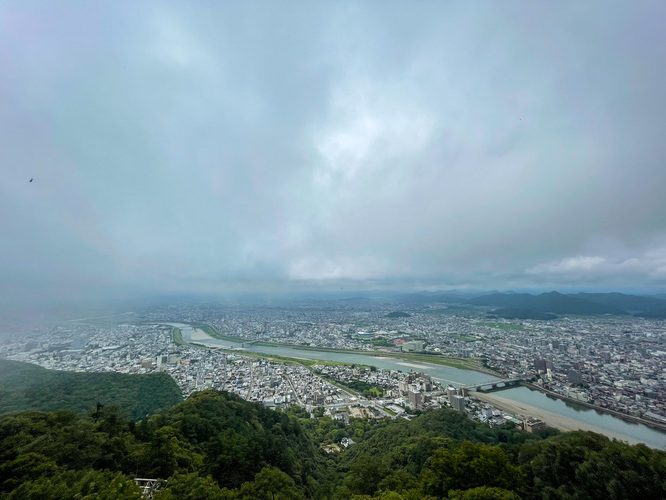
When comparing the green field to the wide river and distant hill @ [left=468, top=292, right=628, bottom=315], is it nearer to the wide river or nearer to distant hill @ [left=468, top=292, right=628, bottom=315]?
the wide river

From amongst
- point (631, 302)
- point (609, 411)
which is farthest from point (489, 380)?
point (631, 302)

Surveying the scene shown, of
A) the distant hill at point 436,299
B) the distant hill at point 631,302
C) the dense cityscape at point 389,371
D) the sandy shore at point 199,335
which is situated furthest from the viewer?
the distant hill at point 436,299

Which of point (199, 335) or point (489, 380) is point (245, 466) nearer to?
point (489, 380)

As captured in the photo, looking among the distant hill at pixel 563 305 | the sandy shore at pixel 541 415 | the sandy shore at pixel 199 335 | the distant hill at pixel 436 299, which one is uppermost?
the distant hill at pixel 563 305

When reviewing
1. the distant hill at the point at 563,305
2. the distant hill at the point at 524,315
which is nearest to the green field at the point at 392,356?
the distant hill at the point at 524,315

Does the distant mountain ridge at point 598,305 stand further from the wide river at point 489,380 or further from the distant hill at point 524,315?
the wide river at point 489,380

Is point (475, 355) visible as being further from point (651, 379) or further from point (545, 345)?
point (651, 379)

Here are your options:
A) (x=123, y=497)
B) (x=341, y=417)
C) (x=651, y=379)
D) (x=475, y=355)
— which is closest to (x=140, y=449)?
(x=123, y=497)
